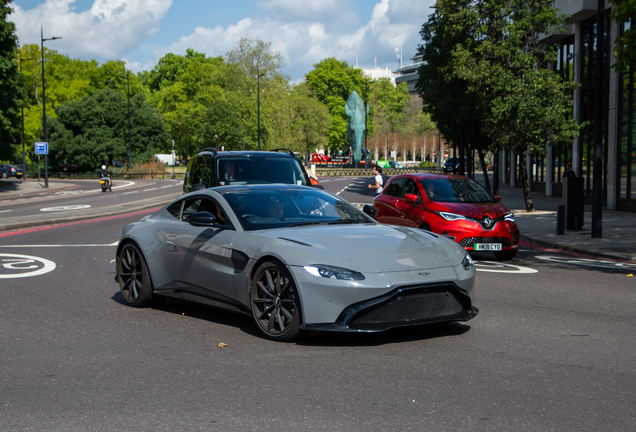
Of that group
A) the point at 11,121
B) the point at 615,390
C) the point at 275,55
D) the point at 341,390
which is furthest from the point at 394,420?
the point at 275,55

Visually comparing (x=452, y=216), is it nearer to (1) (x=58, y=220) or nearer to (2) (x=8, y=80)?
(1) (x=58, y=220)

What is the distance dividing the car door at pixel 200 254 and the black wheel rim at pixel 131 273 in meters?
0.63

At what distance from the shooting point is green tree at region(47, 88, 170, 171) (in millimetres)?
71188

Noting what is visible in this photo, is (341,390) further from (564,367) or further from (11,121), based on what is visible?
(11,121)

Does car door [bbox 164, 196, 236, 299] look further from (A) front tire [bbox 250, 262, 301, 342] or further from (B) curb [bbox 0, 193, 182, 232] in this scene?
(B) curb [bbox 0, 193, 182, 232]

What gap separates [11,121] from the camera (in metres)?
40.7

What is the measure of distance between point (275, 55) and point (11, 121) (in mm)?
38100

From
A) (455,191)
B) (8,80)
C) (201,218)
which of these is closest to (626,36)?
(455,191)

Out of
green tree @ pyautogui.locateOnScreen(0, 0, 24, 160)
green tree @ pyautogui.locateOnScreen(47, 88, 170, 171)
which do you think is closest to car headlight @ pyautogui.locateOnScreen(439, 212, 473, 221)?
green tree @ pyautogui.locateOnScreen(0, 0, 24, 160)

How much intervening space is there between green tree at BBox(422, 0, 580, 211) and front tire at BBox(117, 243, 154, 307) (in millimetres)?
16647

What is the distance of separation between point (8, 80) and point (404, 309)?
40106mm

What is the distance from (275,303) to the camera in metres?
5.78

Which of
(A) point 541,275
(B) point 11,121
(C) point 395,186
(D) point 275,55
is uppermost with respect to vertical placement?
(D) point 275,55

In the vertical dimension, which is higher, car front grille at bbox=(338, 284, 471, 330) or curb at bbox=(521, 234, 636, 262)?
car front grille at bbox=(338, 284, 471, 330)
